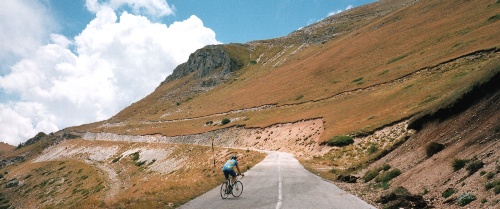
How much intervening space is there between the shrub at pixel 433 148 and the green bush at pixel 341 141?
Result: 797 inches

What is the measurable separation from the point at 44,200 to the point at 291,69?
103 metres

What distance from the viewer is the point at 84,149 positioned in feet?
380

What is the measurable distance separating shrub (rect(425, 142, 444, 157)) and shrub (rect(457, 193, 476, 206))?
7.96 metres

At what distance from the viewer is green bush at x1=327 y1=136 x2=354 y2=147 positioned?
39688mm

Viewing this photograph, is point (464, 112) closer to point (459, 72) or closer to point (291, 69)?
point (459, 72)

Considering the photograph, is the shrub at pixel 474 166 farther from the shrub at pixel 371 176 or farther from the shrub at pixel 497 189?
the shrub at pixel 371 176

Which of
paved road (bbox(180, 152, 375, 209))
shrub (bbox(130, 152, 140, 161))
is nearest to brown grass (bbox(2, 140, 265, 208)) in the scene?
shrub (bbox(130, 152, 140, 161))

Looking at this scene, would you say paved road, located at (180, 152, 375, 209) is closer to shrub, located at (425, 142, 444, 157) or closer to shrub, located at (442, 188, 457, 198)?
shrub, located at (442, 188, 457, 198)

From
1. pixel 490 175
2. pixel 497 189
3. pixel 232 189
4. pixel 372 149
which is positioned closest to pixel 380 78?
pixel 372 149

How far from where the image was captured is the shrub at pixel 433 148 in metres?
19.0

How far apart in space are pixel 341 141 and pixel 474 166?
2661cm

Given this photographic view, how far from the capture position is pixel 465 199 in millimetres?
11461

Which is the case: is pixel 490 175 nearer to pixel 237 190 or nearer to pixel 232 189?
pixel 237 190

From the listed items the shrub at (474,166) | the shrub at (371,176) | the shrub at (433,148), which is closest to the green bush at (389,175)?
the shrub at (371,176)
